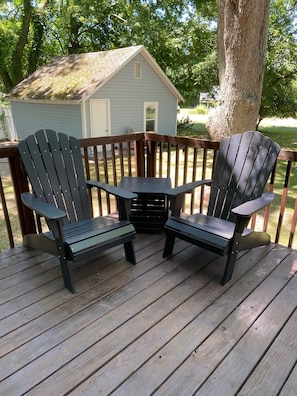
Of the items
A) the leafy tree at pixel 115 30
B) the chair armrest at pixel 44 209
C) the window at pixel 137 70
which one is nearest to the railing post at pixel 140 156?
the chair armrest at pixel 44 209

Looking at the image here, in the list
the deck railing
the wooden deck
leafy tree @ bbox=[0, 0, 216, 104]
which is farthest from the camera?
leafy tree @ bbox=[0, 0, 216, 104]

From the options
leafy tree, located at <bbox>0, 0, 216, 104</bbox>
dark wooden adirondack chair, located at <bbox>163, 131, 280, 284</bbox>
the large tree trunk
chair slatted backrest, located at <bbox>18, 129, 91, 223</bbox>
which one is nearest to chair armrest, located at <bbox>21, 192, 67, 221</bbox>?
chair slatted backrest, located at <bbox>18, 129, 91, 223</bbox>

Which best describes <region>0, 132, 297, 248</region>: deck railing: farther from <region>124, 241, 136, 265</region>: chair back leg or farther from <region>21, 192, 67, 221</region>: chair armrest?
<region>124, 241, 136, 265</region>: chair back leg

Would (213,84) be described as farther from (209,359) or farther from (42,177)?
(209,359)

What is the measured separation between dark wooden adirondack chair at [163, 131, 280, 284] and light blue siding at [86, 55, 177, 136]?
7301 mm

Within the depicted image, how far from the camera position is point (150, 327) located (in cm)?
170

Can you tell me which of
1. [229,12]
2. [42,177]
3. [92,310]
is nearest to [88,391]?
[92,310]

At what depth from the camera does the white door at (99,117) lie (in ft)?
30.2

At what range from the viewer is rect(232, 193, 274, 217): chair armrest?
1.92 metres

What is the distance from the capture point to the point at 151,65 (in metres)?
10.4

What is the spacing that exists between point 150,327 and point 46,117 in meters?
10.0

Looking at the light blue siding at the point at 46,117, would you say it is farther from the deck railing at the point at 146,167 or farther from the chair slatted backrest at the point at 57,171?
the chair slatted backrest at the point at 57,171

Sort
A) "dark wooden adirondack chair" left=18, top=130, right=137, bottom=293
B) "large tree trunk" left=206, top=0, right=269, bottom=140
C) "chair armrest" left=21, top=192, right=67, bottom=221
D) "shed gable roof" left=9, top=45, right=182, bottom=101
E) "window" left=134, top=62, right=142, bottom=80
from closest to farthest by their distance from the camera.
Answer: "chair armrest" left=21, top=192, right=67, bottom=221, "dark wooden adirondack chair" left=18, top=130, right=137, bottom=293, "large tree trunk" left=206, top=0, right=269, bottom=140, "shed gable roof" left=9, top=45, right=182, bottom=101, "window" left=134, top=62, right=142, bottom=80

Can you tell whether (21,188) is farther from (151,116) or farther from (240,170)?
(151,116)
